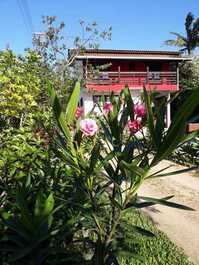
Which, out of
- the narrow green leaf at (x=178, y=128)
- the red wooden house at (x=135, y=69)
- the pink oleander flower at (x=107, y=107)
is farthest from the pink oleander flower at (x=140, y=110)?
the red wooden house at (x=135, y=69)

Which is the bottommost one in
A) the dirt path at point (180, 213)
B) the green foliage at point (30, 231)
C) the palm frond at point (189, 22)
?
the dirt path at point (180, 213)

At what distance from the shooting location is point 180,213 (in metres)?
5.79

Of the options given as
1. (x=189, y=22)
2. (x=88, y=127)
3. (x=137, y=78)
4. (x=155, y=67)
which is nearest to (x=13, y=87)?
(x=88, y=127)

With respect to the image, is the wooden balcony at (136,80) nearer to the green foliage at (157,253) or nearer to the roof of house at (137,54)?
the roof of house at (137,54)

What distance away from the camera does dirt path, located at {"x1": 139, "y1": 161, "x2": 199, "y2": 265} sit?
4.65 meters

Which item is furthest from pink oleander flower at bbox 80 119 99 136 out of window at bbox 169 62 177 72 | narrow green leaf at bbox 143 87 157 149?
window at bbox 169 62 177 72

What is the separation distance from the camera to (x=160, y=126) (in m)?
2.33

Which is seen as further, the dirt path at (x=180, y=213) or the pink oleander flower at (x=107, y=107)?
the dirt path at (x=180, y=213)

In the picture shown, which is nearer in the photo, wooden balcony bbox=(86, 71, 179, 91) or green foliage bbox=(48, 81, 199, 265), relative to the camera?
green foliage bbox=(48, 81, 199, 265)

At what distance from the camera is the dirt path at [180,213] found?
4.65 meters

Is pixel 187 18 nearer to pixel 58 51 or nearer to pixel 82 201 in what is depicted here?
pixel 58 51

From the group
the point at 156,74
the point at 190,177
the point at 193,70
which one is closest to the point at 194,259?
the point at 190,177

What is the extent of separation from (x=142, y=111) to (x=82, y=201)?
0.94 m

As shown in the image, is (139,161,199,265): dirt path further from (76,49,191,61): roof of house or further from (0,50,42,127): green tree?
(76,49,191,61): roof of house
